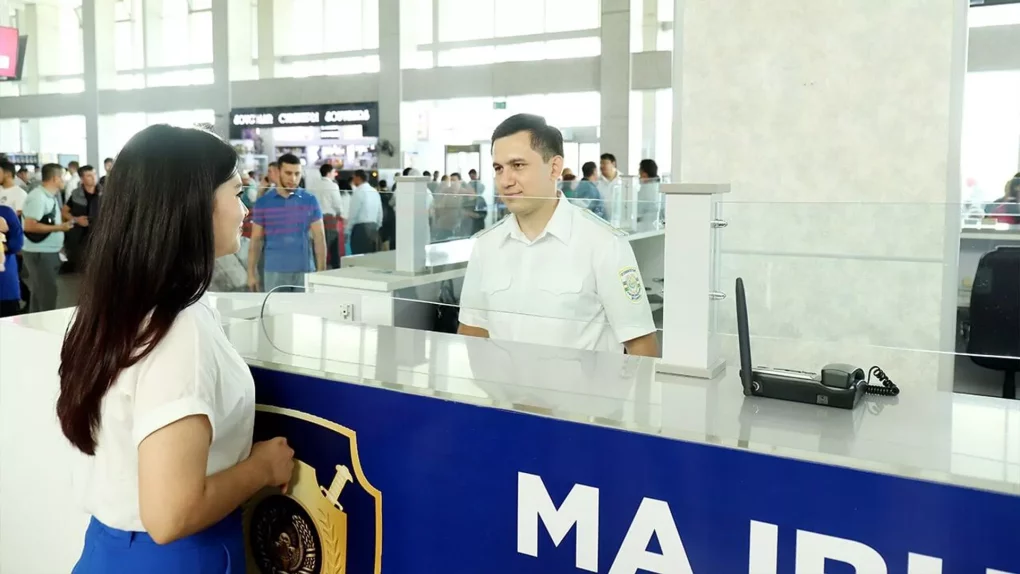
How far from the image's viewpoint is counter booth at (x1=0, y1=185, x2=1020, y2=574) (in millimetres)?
1071

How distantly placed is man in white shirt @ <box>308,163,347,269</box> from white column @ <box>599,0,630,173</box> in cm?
824

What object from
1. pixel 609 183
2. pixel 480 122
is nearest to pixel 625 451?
pixel 609 183

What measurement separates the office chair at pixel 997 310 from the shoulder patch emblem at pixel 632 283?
2.69 feet

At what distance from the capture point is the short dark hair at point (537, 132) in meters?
2.58

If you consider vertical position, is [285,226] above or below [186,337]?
above

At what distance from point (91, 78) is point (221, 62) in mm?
4042

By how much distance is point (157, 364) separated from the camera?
120 cm

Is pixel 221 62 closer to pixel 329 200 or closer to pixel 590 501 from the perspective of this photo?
pixel 329 200

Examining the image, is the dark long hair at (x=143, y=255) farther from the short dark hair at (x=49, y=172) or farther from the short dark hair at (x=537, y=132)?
the short dark hair at (x=49, y=172)

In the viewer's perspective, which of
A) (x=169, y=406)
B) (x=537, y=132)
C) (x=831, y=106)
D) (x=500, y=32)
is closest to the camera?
(x=169, y=406)

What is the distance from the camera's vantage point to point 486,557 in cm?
139

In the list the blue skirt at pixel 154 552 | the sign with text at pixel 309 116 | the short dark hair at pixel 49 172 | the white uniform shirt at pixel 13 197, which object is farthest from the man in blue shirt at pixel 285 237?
the sign with text at pixel 309 116

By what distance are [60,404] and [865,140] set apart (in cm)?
327

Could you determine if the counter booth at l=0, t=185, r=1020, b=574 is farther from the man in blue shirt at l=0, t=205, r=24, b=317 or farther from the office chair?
the man in blue shirt at l=0, t=205, r=24, b=317
